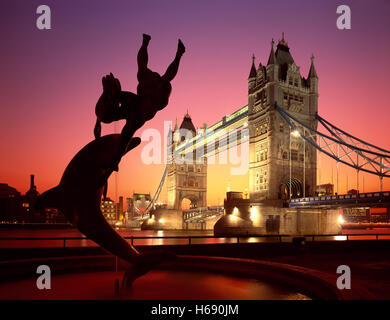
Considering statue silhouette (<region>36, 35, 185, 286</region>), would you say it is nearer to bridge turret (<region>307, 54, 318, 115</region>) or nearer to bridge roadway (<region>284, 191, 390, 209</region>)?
bridge roadway (<region>284, 191, 390, 209</region>)

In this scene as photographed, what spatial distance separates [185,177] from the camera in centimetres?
9169

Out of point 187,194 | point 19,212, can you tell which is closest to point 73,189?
point 187,194

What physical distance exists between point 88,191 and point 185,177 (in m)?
84.4

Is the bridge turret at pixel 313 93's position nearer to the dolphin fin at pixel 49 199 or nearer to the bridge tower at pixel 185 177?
the bridge tower at pixel 185 177

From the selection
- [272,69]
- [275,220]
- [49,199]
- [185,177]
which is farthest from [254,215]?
[185,177]

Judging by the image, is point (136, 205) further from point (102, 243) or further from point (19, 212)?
point (102, 243)

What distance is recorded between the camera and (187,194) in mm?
90500

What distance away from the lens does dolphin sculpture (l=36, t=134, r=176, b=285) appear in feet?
24.1

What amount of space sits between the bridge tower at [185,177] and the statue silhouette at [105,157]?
81164mm

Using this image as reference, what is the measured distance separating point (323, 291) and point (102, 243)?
193 inches

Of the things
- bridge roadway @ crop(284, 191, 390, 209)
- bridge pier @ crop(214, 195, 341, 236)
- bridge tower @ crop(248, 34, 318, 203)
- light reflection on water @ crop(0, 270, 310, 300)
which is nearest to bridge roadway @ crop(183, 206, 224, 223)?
bridge tower @ crop(248, 34, 318, 203)

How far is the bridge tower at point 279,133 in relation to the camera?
46594 millimetres

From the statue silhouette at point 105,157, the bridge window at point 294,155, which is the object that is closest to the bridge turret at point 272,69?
the bridge window at point 294,155

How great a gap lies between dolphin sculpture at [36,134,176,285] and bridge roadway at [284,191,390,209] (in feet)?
104
